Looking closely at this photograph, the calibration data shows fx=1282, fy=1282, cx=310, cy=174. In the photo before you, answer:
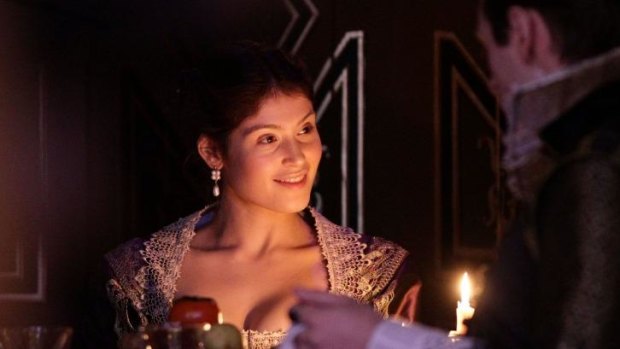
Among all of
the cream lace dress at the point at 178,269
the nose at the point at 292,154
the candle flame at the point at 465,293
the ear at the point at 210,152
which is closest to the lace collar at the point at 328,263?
the cream lace dress at the point at 178,269

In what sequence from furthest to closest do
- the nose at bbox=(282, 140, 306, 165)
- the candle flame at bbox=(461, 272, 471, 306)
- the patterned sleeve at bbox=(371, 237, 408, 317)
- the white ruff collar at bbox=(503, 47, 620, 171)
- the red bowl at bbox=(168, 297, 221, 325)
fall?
the patterned sleeve at bbox=(371, 237, 408, 317) < the nose at bbox=(282, 140, 306, 165) < the candle flame at bbox=(461, 272, 471, 306) < the red bowl at bbox=(168, 297, 221, 325) < the white ruff collar at bbox=(503, 47, 620, 171)

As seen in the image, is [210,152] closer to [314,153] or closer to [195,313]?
[314,153]

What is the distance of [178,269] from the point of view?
→ 3.38 m

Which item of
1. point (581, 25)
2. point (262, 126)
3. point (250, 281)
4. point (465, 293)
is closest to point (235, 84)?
point (262, 126)

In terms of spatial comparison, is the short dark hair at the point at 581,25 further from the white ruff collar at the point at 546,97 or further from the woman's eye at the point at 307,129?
the woman's eye at the point at 307,129

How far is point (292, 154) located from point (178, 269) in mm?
476

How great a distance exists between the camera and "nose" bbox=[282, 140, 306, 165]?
3164mm

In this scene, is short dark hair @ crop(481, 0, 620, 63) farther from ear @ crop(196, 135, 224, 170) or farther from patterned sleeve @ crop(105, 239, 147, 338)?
patterned sleeve @ crop(105, 239, 147, 338)

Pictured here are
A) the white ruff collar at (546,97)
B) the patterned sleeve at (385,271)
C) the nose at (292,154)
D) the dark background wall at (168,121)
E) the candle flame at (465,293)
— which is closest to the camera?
the white ruff collar at (546,97)

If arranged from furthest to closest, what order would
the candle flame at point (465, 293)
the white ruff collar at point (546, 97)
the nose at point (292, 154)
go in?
the nose at point (292, 154), the candle flame at point (465, 293), the white ruff collar at point (546, 97)

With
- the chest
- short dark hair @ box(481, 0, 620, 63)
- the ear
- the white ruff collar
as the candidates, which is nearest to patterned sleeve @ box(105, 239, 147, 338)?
the chest

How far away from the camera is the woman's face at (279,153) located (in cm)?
318

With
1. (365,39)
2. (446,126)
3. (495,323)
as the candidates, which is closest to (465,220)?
(446,126)

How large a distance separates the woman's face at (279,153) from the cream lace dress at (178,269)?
0.70 feet
